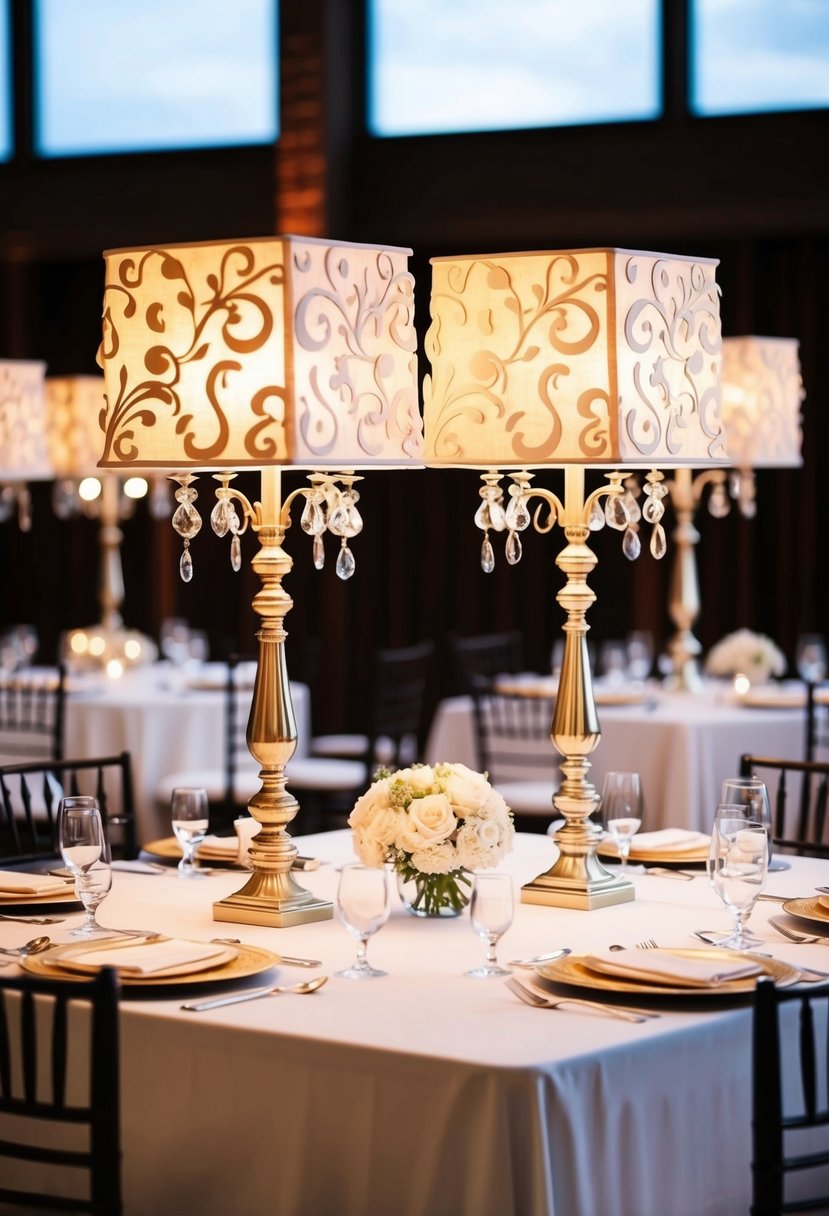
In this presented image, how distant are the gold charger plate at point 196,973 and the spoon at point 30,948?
0.27ft

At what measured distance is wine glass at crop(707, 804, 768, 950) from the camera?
2.82m

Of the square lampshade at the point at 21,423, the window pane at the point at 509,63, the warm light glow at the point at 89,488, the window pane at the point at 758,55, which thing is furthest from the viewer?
the window pane at the point at 509,63

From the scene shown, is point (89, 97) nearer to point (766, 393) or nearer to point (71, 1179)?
point (766, 393)

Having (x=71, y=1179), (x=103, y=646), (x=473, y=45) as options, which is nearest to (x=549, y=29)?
(x=473, y=45)

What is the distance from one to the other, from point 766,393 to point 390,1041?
4420 millimetres

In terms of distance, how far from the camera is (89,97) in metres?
9.44

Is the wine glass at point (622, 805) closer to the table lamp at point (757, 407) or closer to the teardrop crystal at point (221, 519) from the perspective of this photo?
the teardrop crystal at point (221, 519)

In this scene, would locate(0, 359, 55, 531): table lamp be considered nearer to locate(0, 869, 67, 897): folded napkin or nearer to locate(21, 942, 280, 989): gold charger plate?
locate(0, 869, 67, 897): folded napkin

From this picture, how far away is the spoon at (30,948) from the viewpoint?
9.25 feet

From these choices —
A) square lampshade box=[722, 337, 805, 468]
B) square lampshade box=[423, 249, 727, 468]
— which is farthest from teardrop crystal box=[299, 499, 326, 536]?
square lampshade box=[722, 337, 805, 468]

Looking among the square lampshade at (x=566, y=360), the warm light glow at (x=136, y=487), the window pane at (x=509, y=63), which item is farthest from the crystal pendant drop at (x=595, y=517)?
the window pane at (x=509, y=63)

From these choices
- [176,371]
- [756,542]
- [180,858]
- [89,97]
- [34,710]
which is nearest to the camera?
[176,371]

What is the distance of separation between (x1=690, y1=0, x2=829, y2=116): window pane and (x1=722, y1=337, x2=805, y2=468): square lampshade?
200cm

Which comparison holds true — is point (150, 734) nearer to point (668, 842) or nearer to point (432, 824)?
point (668, 842)
